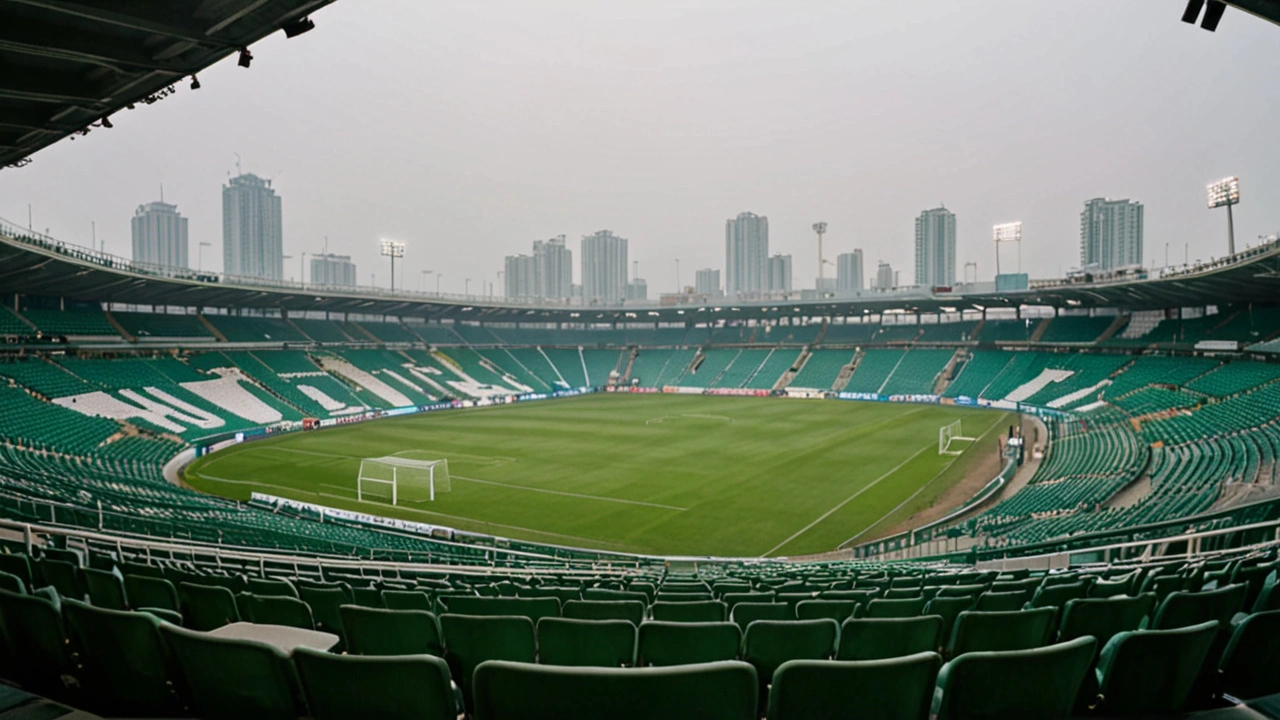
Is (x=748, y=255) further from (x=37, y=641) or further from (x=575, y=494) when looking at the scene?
(x=37, y=641)

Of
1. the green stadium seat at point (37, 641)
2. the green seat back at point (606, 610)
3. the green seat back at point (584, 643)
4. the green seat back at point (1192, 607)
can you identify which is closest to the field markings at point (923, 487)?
the green seat back at point (606, 610)

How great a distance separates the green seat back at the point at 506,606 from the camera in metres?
6.14

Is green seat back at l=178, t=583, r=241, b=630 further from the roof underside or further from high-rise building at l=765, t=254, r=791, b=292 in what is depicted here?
high-rise building at l=765, t=254, r=791, b=292

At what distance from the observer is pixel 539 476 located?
3484 centimetres

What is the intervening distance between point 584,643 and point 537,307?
81060 mm

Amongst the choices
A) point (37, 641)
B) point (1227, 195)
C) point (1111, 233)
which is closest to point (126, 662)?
point (37, 641)

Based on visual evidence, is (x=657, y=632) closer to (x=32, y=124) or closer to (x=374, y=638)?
(x=374, y=638)

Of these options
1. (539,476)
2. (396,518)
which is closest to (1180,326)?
(539,476)

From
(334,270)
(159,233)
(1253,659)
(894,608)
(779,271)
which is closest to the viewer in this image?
(1253,659)

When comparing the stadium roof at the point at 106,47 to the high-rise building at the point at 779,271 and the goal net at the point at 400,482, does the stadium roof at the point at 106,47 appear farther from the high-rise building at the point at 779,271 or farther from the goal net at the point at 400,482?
the high-rise building at the point at 779,271

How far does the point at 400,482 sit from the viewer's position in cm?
3234

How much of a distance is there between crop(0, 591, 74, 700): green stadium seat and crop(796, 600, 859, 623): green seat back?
5344mm

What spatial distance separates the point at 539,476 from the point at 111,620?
31.9 m

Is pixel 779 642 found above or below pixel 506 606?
above
